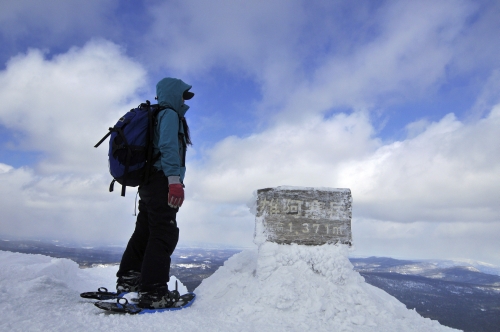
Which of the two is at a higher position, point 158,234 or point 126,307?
point 158,234

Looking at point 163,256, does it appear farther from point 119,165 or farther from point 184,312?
point 119,165

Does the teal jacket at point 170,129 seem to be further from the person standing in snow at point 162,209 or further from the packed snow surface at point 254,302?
the packed snow surface at point 254,302

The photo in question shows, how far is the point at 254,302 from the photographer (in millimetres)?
3934

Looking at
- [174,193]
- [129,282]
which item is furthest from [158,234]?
[129,282]

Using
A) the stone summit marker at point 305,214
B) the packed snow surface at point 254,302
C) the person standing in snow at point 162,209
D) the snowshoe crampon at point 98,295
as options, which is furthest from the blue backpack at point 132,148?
the stone summit marker at point 305,214

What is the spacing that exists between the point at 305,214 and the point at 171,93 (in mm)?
3096

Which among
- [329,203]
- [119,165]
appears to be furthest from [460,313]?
[119,165]

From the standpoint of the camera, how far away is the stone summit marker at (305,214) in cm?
518

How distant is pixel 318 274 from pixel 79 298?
3.53 m

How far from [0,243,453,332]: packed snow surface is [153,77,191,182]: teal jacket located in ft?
5.76

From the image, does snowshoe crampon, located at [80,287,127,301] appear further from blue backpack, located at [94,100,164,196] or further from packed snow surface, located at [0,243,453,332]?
blue backpack, located at [94,100,164,196]

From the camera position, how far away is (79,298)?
160 inches

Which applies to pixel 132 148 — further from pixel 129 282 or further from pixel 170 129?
pixel 129 282

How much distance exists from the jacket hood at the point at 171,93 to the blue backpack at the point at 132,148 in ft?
0.94
